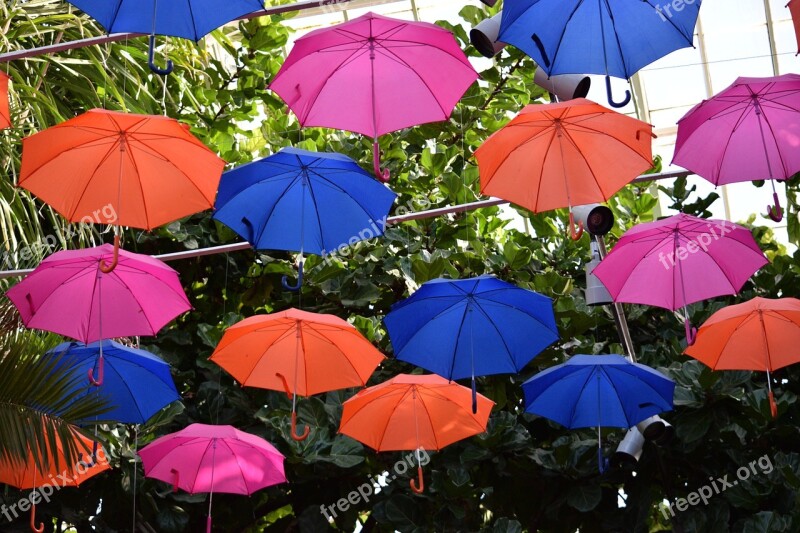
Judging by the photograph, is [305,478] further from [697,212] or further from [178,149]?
[697,212]

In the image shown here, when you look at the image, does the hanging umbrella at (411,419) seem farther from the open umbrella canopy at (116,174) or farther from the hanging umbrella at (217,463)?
the open umbrella canopy at (116,174)

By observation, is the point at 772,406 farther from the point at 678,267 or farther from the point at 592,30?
the point at 592,30

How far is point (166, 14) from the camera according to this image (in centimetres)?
436

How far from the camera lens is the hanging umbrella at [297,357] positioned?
5.71 m

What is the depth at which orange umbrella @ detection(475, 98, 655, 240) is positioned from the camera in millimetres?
4941

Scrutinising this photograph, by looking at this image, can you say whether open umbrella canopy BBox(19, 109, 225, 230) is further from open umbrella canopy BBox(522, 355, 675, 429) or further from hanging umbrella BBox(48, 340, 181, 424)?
open umbrella canopy BBox(522, 355, 675, 429)

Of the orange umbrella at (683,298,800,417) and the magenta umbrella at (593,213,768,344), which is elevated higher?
the magenta umbrella at (593,213,768,344)

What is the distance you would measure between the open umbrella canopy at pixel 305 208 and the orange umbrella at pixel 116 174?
235 millimetres

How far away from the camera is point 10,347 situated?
Answer: 446 centimetres

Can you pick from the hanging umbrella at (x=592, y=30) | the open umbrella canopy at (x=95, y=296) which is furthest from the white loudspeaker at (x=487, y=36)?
the open umbrella canopy at (x=95, y=296)

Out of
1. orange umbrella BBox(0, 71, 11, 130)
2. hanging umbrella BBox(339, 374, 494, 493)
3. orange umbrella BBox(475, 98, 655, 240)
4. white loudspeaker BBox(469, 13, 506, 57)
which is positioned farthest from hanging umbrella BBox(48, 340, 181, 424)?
white loudspeaker BBox(469, 13, 506, 57)

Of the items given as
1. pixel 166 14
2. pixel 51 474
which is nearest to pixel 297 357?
pixel 51 474

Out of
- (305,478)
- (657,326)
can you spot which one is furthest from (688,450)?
(305,478)

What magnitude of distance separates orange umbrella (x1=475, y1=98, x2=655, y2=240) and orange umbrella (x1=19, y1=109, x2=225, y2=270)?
51.5 inches
